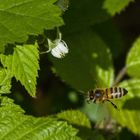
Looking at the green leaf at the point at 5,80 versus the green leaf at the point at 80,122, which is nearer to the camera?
the green leaf at the point at 5,80

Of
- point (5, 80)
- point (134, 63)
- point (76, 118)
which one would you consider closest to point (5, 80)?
point (5, 80)

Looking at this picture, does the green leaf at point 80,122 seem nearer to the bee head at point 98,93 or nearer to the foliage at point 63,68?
the foliage at point 63,68

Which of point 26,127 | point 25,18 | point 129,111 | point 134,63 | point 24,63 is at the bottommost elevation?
point 129,111

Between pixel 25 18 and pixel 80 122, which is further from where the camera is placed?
pixel 80 122

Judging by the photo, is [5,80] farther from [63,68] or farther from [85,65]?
[85,65]

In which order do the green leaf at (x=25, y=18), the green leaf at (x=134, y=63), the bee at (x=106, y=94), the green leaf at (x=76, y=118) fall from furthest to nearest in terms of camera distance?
the green leaf at (x=134, y=63), the green leaf at (x=76, y=118), the bee at (x=106, y=94), the green leaf at (x=25, y=18)

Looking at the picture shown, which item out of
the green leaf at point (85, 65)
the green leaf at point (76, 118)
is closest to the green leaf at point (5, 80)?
the green leaf at point (76, 118)

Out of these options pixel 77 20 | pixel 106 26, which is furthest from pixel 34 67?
pixel 106 26

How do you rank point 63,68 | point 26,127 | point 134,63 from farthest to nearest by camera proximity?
1. point 134,63
2. point 63,68
3. point 26,127
